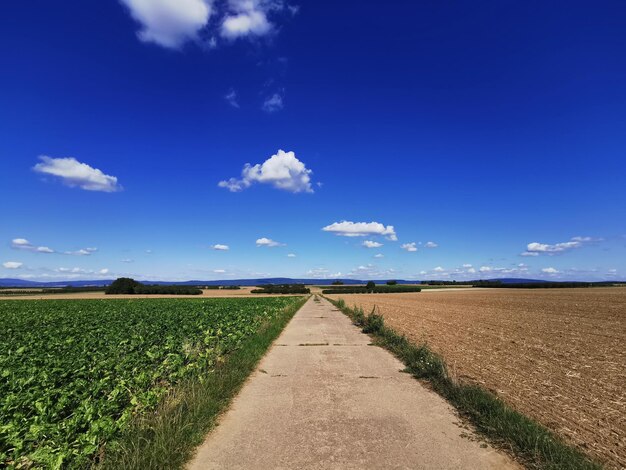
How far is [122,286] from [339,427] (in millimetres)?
119238

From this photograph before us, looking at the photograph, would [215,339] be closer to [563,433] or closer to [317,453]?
[317,453]

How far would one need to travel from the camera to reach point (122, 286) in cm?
10844

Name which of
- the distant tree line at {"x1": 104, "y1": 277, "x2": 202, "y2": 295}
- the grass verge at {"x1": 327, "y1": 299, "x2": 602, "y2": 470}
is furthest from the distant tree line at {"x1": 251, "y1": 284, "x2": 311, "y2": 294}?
the grass verge at {"x1": 327, "y1": 299, "x2": 602, "y2": 470}

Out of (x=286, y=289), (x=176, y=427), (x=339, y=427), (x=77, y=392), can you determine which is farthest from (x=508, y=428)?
(x=286, y=289)

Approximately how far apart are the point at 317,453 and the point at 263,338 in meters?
11.1

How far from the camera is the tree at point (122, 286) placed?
107294mm

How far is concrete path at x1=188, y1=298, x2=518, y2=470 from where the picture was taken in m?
4.93

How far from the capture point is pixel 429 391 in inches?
333

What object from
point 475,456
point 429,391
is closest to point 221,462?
point 475,456

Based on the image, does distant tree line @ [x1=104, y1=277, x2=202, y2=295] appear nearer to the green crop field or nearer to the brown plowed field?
the green crop field

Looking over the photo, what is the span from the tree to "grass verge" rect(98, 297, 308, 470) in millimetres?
114159

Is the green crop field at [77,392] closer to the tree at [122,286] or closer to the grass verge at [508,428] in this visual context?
the grass verge at [508,428]

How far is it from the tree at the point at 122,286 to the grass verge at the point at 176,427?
375 feet

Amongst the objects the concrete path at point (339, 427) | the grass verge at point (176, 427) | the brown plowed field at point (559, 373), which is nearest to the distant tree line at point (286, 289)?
the brown plowed field at point (559, 373)
